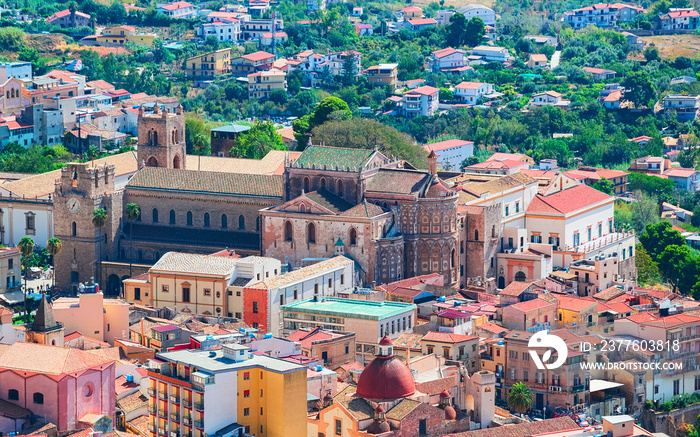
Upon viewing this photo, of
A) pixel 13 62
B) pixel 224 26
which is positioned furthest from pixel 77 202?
pixel 224 26

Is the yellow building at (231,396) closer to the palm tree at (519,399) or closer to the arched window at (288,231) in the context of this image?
the palm tree at (519,399)

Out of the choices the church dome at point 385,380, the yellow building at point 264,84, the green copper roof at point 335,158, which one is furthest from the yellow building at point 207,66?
the church dome at point 385,380

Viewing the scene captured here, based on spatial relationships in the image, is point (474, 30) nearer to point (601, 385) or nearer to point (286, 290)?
point (286, 290)

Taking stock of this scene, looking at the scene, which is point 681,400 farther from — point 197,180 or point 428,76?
point 428,76

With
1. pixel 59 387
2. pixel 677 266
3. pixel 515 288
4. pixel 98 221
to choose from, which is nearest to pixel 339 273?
pixel 515 288

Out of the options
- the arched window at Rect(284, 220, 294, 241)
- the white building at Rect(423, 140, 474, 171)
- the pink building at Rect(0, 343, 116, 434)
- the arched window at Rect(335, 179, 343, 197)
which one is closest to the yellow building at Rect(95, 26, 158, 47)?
the white building at Rect(423, 140, 474, 171)
